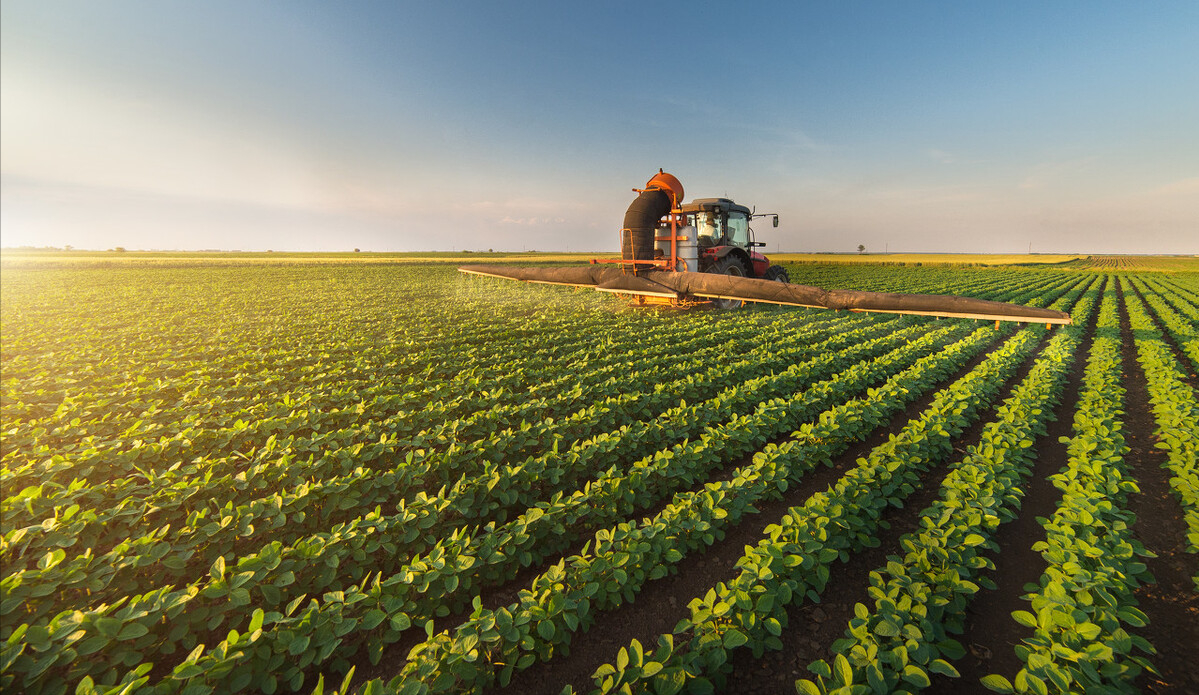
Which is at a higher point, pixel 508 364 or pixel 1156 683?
pixel 508 364

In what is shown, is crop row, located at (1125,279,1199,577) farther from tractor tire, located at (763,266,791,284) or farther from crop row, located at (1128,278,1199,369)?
tractor tire, located at (763,266,791,284)

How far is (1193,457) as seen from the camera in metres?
3.97

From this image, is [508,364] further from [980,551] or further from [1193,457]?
[1193,457]

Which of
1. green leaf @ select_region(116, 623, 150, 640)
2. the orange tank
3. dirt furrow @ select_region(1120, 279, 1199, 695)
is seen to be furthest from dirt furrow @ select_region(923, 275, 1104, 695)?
the orange tank

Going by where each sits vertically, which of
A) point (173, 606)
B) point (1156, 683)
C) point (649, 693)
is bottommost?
point (1156, 683)

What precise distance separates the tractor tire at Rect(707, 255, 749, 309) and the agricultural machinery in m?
0.03

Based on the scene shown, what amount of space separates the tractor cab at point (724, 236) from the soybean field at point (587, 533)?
7081mm

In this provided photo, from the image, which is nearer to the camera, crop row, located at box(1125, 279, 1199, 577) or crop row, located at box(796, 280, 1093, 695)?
crop row, located at box(796, 280, 1093, 695)

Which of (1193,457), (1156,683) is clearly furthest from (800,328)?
(1156,683)

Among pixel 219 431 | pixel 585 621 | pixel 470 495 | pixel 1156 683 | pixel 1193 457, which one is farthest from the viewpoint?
pixel 219 431

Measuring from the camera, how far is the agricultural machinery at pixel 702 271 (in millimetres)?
6953

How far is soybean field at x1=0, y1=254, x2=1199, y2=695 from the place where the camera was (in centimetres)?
217

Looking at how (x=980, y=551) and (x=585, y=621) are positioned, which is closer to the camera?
(x=585, y=621)

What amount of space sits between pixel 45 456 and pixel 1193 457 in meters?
11.2
